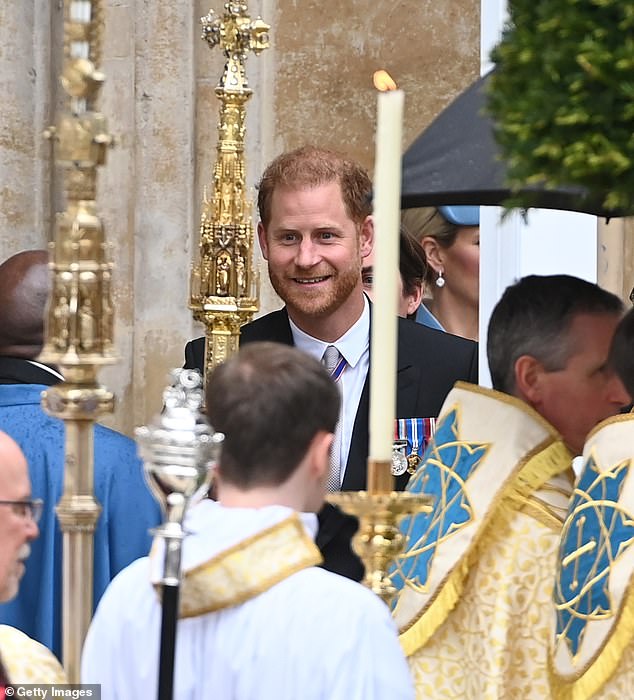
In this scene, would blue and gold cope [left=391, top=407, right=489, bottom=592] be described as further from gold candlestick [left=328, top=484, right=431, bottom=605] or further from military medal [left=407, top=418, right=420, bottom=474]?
military medal [left=407, top=418, right=420, bottom=474]

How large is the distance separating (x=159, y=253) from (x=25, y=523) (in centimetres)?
386

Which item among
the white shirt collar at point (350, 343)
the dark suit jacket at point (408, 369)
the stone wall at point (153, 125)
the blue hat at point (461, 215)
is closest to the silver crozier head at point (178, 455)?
the dark suit jacket at point (408, 369)

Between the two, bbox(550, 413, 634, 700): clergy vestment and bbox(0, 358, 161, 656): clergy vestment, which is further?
bbox(0, 358, 161, 656): clergy vestment

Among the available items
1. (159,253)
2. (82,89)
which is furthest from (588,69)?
(159,253)

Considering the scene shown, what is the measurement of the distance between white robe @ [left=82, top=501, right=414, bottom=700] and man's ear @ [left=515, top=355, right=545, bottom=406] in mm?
827

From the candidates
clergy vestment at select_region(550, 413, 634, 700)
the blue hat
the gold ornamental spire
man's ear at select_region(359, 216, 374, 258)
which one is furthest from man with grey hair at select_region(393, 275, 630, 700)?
the blue hat

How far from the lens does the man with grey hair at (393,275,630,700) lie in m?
3.35

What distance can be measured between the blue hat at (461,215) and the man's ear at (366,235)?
1.03 metres

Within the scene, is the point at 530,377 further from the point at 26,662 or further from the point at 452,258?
the point at 452,258

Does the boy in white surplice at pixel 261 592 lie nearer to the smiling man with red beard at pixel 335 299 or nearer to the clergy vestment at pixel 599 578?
the clergy vestment at pixel 599 578

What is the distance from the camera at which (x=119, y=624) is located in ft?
8.83

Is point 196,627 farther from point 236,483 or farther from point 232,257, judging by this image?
point 232,257
